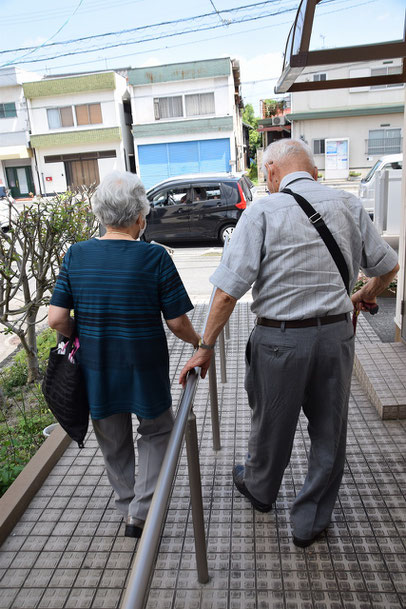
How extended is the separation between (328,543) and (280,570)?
0.27 metres

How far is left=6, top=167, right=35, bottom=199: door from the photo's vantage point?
34.0 meters

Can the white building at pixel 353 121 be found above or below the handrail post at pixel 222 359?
above

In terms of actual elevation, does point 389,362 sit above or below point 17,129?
below

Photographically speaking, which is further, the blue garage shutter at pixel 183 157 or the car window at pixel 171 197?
the blue garage shutter at pixel 183 157

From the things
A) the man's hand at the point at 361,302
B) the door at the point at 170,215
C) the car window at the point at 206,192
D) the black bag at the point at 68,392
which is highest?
the man's hand at the point at 361,302

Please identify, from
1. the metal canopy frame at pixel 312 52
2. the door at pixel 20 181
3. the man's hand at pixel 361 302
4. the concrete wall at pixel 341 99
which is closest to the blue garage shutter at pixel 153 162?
the concrete wall at pixel 341 99

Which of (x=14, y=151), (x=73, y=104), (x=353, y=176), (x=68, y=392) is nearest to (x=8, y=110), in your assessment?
(x=14, y=151)

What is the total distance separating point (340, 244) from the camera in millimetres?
2016

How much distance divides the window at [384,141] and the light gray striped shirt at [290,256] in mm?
29753

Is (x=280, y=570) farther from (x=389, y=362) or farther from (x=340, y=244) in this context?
(x=389, y=362)

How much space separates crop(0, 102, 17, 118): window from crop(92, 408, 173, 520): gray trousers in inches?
1326

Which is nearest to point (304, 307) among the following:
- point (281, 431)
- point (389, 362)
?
point (281, 431)

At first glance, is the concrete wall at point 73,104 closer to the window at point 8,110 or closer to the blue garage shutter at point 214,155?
the window at point 8,110

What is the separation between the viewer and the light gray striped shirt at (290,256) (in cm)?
198
